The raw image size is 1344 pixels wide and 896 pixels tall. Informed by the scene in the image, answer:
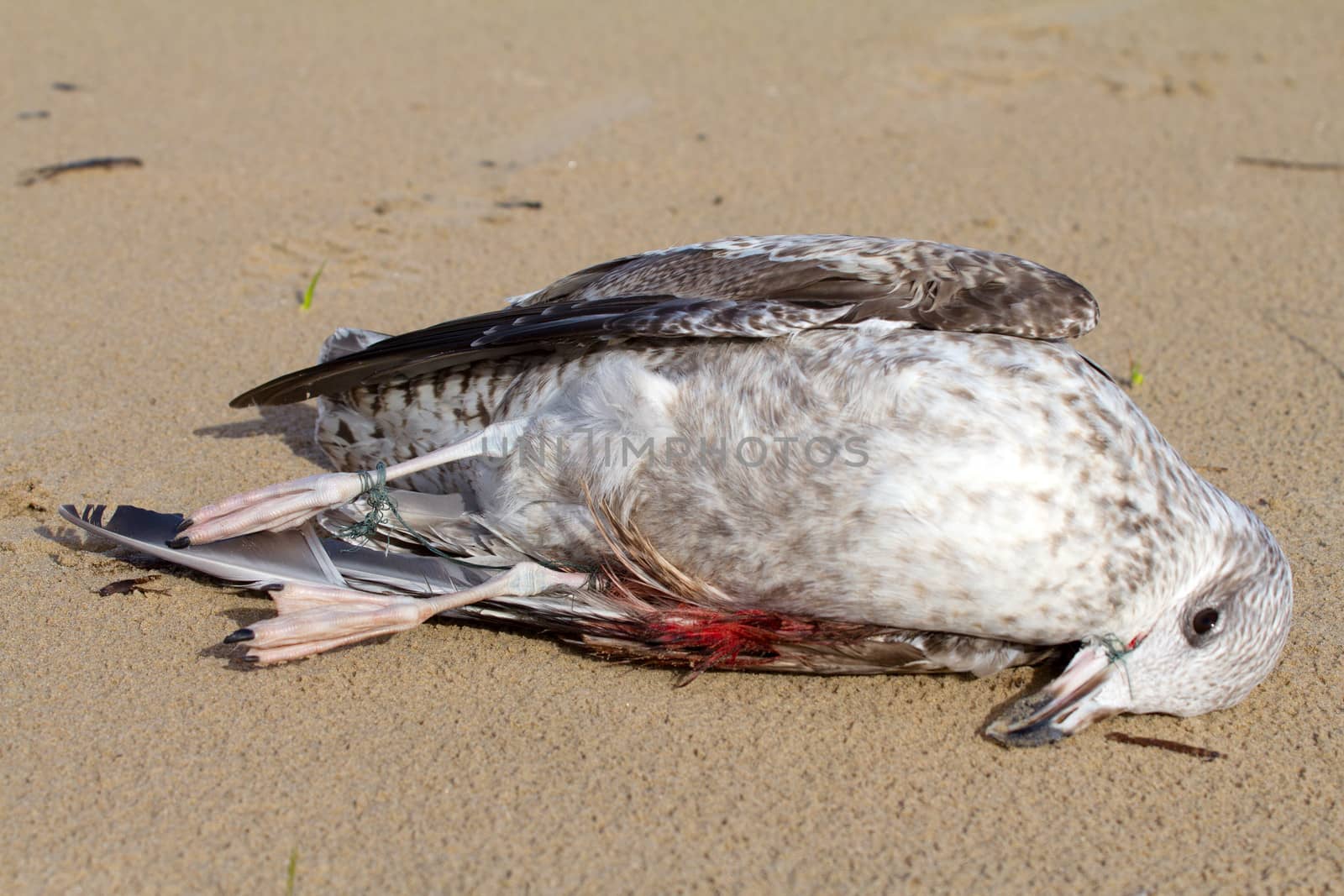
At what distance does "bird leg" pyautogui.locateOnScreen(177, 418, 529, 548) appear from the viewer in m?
3.09

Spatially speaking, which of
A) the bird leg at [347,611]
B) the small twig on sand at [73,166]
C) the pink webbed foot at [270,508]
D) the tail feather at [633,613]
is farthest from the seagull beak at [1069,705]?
the small twig on sand at [73,166]

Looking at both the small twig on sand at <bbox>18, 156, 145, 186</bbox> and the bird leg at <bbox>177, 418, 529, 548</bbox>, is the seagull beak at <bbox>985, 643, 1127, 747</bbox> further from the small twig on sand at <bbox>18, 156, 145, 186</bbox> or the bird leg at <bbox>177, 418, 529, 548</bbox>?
the small twig on sand at <bbox>18, 156, 145, 186</bbox>

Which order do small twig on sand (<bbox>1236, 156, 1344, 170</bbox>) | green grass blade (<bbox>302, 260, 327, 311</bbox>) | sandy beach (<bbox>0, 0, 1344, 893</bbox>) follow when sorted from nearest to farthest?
1. sandy beach (<bbox>0, 0, 1344, 893</bbox>)
2. green grass blade (<bbox>302, 260, 327, 311</bbox>)
3. small twig on sand (<bbox>1236, 156, 1344, 170</bbox>)

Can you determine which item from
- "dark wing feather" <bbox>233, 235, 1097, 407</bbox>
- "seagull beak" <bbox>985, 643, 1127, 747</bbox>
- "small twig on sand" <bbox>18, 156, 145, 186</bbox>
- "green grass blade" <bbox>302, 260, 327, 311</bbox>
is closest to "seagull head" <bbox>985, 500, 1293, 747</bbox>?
"seagull beak" <bbox>985, 643, 1127, 747</bbox>

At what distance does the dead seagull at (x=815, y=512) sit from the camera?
2.77m

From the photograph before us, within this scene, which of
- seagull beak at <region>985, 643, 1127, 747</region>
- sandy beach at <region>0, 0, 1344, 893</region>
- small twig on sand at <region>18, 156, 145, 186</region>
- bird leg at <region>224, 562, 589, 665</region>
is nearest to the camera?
sandy beach at <region>0, 0, 1344, 893</region>

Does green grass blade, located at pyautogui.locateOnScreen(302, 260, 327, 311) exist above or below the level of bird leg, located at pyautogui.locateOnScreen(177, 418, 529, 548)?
below

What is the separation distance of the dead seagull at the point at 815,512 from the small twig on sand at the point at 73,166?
2936mm

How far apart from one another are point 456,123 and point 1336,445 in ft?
14.1

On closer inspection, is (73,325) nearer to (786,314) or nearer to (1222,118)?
(786,314)

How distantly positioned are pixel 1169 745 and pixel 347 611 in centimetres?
194

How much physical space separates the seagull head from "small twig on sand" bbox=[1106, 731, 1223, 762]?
60mm

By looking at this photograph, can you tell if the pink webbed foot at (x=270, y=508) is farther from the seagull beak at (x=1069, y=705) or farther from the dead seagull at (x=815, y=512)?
the seagull beak at (x=1069, y=705)

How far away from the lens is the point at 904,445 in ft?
9.16
